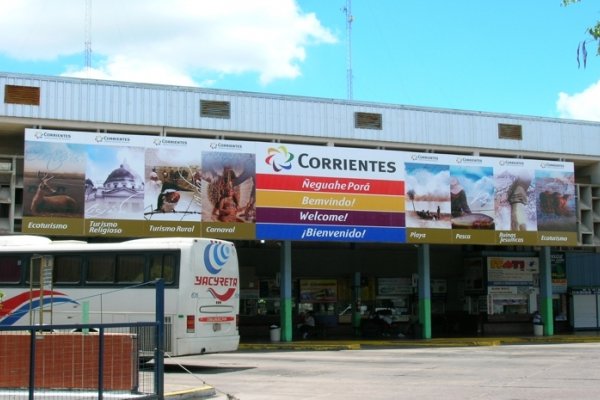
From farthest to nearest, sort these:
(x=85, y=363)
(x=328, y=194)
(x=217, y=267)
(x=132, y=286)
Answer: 1. (x=328, y=194)
2. (x=217, y=267)
3. (x=132, y=286)
4. (x=85, y=363)

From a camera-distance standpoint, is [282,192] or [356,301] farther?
[356,301]

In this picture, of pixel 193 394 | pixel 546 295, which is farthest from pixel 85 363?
pixel 546 295

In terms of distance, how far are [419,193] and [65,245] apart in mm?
16669

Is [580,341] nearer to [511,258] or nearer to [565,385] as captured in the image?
[511,258]

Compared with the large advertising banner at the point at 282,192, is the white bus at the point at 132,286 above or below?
below

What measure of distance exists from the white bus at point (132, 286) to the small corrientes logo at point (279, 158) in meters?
9.45

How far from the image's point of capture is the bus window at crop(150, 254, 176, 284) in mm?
19875

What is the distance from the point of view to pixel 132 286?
2012 centimetres

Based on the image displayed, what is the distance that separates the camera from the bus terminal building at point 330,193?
28.1 meters

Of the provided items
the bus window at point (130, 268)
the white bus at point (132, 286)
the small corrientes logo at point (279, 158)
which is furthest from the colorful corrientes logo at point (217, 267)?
the small corrientes logo at point (279, 158)

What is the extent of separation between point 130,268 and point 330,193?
12475 mm

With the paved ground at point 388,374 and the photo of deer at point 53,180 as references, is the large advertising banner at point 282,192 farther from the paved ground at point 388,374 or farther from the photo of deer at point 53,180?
the paved ground at point 388,374

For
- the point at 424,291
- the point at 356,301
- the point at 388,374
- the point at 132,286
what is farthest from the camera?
the point at 356,301

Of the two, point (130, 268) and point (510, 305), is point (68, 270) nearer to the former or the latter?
point (130, 268)
